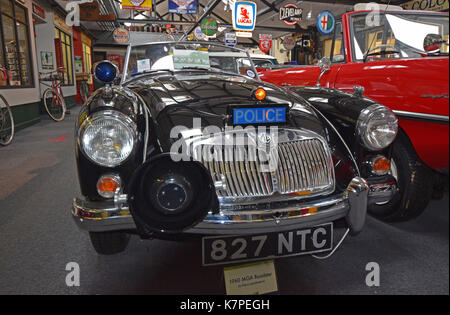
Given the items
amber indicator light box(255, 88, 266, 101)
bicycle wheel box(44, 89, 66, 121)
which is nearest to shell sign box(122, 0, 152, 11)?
bicycle wheel box(44, 89, 66, 121)

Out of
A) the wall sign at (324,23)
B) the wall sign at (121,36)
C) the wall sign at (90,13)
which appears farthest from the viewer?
the wall sign at (121,36)

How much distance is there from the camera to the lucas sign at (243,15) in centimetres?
1135

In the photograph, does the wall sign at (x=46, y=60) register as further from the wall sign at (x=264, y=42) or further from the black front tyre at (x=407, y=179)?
the black front tyre at (x=407, y=179)

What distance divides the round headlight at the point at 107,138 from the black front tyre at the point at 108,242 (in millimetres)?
494

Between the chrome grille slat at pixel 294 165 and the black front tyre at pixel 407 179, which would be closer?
the chrome grille slat at pixel 294 165

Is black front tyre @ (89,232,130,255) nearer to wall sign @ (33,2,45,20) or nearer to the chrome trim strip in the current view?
the chrome trim strip

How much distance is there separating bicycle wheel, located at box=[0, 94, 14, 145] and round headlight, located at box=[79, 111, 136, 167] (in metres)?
4.11

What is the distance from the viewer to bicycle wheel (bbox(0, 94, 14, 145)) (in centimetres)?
475

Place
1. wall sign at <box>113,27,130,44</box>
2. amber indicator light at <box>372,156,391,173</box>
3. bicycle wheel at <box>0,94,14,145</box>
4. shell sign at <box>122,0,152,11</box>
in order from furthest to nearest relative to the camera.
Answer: wall sign at <box>113,27,130,44</box>
shell sign at <box>122,0,152,11</box>
bicycle wheel at <box>0,94,14,145</box>
amber indicator light at <box>372,156,391,173</box>

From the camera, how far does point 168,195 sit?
50.3 inches

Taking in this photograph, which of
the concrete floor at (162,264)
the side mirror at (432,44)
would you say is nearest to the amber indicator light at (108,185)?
the concrete floor at (162,264)

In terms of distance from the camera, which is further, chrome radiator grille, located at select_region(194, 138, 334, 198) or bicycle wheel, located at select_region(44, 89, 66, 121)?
bicycle wheel, located at select_region(44, 89, 66, 121)
